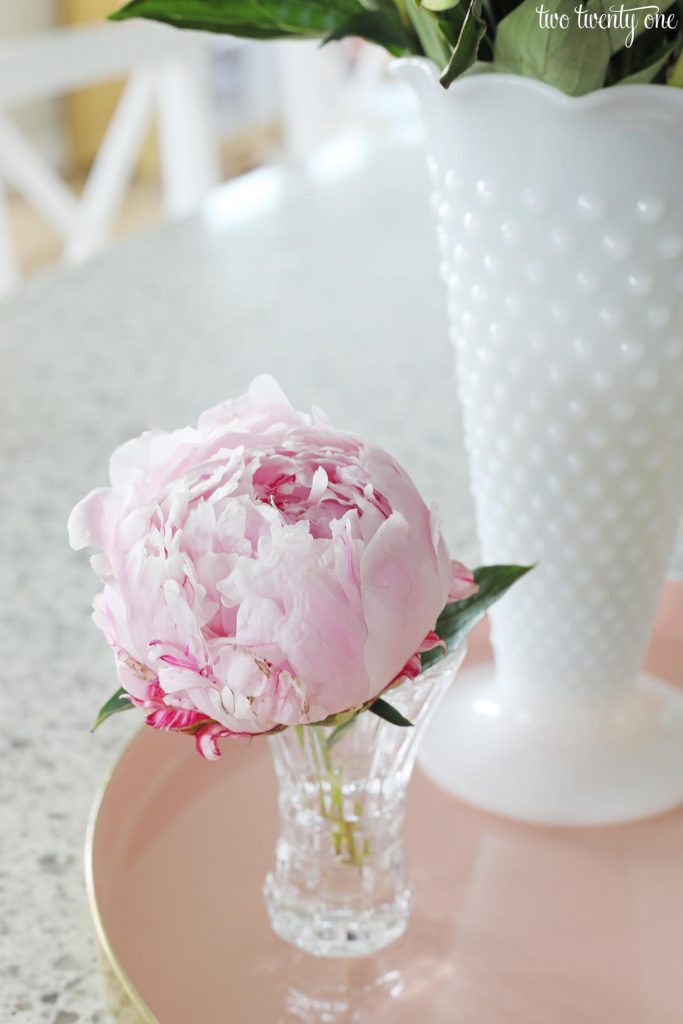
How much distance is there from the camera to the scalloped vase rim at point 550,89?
0.33 m

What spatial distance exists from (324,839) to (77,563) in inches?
12.5

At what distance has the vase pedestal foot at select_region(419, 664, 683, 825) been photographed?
1.40ft

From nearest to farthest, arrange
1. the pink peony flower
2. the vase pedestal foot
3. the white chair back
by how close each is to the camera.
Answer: the pink peony flower
the vase pedestal foot
the white chair back

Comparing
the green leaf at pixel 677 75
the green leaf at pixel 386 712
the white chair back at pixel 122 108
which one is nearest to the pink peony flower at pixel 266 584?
the green leaf at pixel 386 712

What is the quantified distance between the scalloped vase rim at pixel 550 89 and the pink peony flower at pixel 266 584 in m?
0.11

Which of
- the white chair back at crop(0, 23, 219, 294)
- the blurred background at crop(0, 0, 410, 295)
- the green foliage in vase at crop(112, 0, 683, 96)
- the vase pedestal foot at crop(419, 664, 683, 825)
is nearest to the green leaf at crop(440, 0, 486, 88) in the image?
the green foliage in vase at crop(112, 0, 683, 96)

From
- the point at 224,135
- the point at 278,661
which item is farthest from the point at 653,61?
the point at 224,135

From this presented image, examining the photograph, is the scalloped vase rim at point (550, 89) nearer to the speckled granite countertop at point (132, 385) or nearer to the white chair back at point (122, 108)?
the speckled granite countertop at point (132, 385)

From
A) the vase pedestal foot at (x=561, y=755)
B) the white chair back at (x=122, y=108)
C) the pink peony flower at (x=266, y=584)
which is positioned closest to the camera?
the pink peony flower at (x=266, y=584)

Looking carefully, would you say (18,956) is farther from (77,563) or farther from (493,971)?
(77,563)

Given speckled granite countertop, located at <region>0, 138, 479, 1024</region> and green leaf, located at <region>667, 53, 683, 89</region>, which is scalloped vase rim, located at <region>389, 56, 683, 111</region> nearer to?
green leaf, located at <region>667, 53, 683, 89</region>

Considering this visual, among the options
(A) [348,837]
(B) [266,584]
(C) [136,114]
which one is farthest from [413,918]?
(C) [136,114]

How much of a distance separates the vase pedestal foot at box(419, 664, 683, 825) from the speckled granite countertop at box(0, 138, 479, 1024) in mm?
141

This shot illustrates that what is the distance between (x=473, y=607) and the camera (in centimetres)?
35
